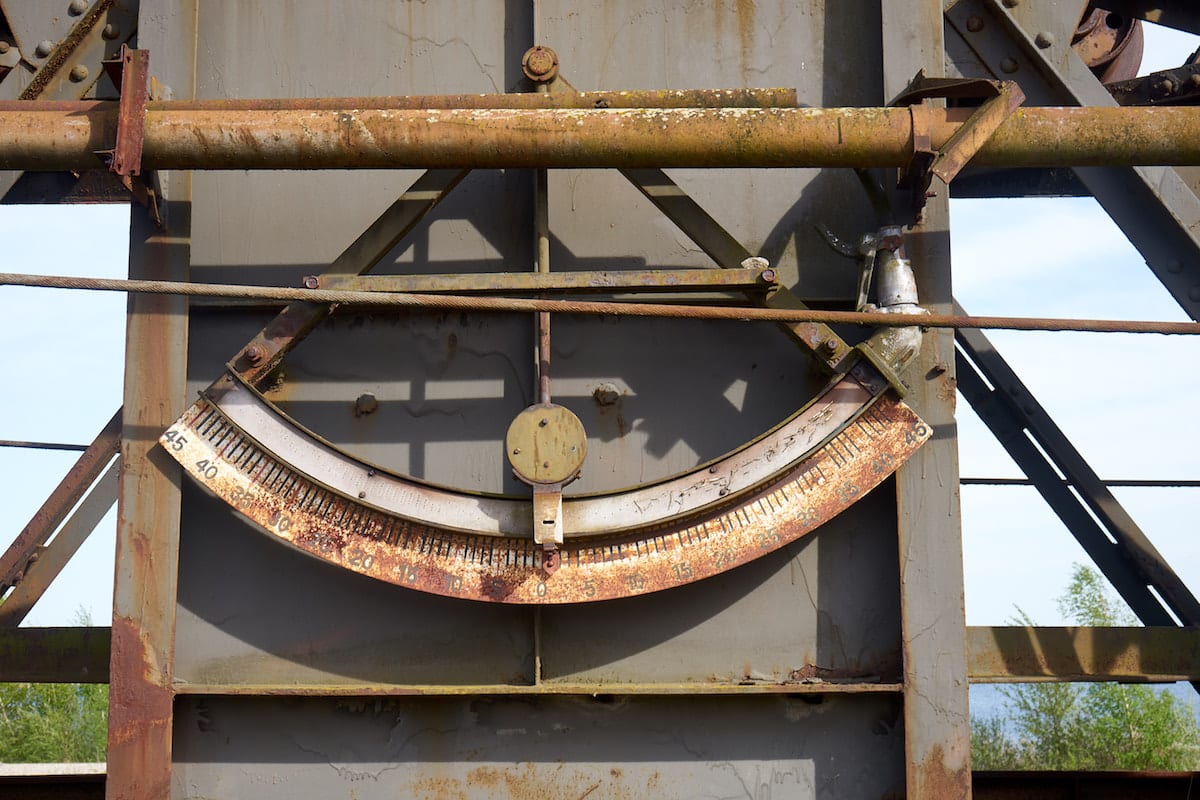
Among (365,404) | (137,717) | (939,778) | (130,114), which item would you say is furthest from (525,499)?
(130,114)

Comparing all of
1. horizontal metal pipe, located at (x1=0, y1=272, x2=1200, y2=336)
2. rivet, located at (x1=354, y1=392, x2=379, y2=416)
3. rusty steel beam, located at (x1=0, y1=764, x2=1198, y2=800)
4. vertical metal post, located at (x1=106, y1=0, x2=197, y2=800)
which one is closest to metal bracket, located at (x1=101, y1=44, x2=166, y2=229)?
vertical metal post, located at (x1=106, y1=0, x2=197, y2=800)

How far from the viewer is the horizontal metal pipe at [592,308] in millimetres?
3219

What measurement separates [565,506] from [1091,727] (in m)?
11.6

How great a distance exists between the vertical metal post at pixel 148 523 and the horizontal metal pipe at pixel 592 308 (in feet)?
2.55

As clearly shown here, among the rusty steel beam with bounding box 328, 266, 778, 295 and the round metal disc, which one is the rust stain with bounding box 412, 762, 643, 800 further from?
the rusty steel beam with bounding box 328, 266, 778, 295

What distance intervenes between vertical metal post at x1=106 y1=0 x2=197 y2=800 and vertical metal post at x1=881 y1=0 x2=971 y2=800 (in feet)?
7.99

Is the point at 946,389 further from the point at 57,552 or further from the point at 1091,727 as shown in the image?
the point at 1091,727

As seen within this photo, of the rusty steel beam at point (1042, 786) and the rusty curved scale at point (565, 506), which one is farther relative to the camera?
the rusty steel beam at point (1042, 786)

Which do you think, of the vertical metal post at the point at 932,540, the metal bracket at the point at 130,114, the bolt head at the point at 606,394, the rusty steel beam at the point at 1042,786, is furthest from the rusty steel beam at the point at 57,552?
the vertical metal post at the point at 932,540

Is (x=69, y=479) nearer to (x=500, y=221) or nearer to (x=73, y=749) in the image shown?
(x=500, y=221)

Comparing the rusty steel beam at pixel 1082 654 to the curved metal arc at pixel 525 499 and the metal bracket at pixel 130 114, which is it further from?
the metal bracket at pixel 130 114

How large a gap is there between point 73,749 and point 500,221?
41.9 ft

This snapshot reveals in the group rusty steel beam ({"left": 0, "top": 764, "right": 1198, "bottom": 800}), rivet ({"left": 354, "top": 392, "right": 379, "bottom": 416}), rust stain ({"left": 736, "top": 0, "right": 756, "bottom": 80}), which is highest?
rust stain ({"left": 736, "top": 0, "right": 756, "bottom": 80})

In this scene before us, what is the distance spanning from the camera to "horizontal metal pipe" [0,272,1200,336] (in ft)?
10.6
